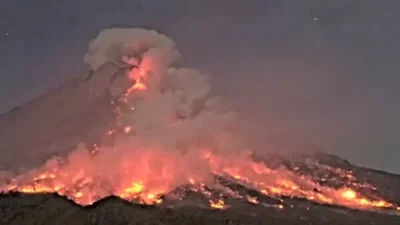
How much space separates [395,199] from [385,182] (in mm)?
24511

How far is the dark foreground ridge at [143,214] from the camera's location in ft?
352

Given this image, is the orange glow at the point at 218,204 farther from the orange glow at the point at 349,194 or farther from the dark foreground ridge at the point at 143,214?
the orange glow at the point at 349,194

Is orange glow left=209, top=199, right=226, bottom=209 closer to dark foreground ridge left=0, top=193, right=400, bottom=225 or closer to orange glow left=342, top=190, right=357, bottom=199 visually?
dark foreground ridge left=0, top=193, right=400, bottom=225

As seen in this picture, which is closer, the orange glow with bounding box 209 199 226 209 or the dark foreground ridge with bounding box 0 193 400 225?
the dark foreground ridge with bounding box 0 193 400 225

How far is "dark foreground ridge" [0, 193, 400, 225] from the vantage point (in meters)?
107

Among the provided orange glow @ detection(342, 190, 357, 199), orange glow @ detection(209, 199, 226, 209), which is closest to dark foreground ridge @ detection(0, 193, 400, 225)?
orange glow @ detection(209, 199, 226, 209)

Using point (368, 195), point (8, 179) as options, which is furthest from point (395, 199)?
point (8, 179)

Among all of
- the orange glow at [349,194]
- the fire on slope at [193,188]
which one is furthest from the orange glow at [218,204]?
the orange glow at [349,194]

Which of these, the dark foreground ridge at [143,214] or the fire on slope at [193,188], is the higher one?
the fire on slope at [193,188]

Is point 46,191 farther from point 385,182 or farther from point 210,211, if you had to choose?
point 385,182

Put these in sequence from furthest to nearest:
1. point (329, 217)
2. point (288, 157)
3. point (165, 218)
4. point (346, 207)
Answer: point (288, 157) < point (346, 207) < point (329, 217) < point (165, 218)

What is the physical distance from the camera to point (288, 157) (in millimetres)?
193750

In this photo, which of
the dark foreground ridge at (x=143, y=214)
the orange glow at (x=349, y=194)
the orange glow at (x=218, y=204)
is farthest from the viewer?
the orange glow at (x=349, y=194)

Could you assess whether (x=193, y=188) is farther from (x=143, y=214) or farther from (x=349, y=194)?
(x=349, y=194)
